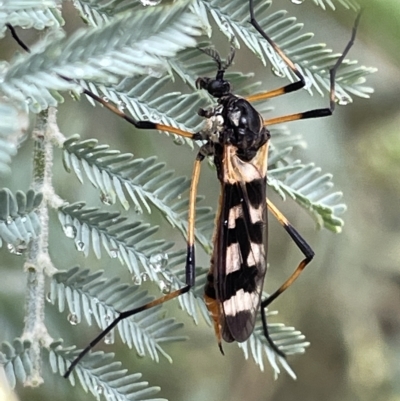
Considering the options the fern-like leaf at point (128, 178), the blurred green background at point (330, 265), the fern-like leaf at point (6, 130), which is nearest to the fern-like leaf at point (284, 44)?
the fern-like leaf at point (128, 178)

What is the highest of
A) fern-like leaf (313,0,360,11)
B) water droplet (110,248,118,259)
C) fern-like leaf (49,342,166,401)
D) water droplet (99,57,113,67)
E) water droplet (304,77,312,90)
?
water droplet (99,57,113,67)

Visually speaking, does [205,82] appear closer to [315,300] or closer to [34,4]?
[34,4]

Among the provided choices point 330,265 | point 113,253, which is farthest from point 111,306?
point 330,265

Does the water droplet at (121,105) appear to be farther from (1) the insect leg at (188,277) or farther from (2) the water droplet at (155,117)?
(1) the insect leg at (188,277)

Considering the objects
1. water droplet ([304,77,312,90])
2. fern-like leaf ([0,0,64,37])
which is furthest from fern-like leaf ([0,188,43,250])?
water droplet ([304,77,312,90])

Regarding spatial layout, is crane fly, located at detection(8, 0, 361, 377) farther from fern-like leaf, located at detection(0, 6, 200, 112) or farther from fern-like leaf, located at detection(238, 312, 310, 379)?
fern-like leaf, located at detection(0, 6, 200, 112)

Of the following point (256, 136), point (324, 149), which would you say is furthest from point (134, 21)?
point (324, 149)
